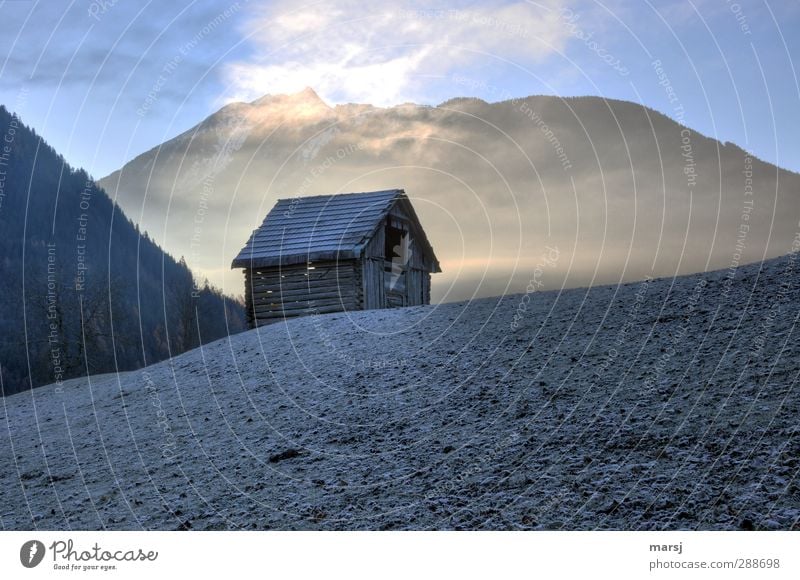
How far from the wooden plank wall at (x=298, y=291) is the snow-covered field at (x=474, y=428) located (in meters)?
7.42

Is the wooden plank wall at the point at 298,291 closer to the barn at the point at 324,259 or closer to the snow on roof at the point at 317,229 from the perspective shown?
the barn at the point at 324,259

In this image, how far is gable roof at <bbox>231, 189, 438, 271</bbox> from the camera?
82.5ft

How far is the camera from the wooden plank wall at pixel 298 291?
984 inches

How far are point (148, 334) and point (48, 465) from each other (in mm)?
61110

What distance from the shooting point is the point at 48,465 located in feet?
42.1

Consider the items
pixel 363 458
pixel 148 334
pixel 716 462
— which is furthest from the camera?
pixel 148 334

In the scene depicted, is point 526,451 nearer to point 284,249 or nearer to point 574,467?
point 574,467

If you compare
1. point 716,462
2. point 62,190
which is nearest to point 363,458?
point 716,462

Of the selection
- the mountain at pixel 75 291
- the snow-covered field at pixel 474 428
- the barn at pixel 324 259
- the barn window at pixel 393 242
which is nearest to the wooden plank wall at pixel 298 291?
the barn at pixel 324 259

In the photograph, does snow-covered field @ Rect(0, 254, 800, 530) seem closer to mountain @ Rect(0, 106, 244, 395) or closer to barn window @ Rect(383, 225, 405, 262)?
mountain @ Rect(0, 106, 244, 395)

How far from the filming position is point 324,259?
24.9m

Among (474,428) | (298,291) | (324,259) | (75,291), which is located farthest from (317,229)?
(75,291)

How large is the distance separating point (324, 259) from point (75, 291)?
20867 mm

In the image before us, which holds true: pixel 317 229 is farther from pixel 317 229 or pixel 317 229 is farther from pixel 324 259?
pixel 324 259
